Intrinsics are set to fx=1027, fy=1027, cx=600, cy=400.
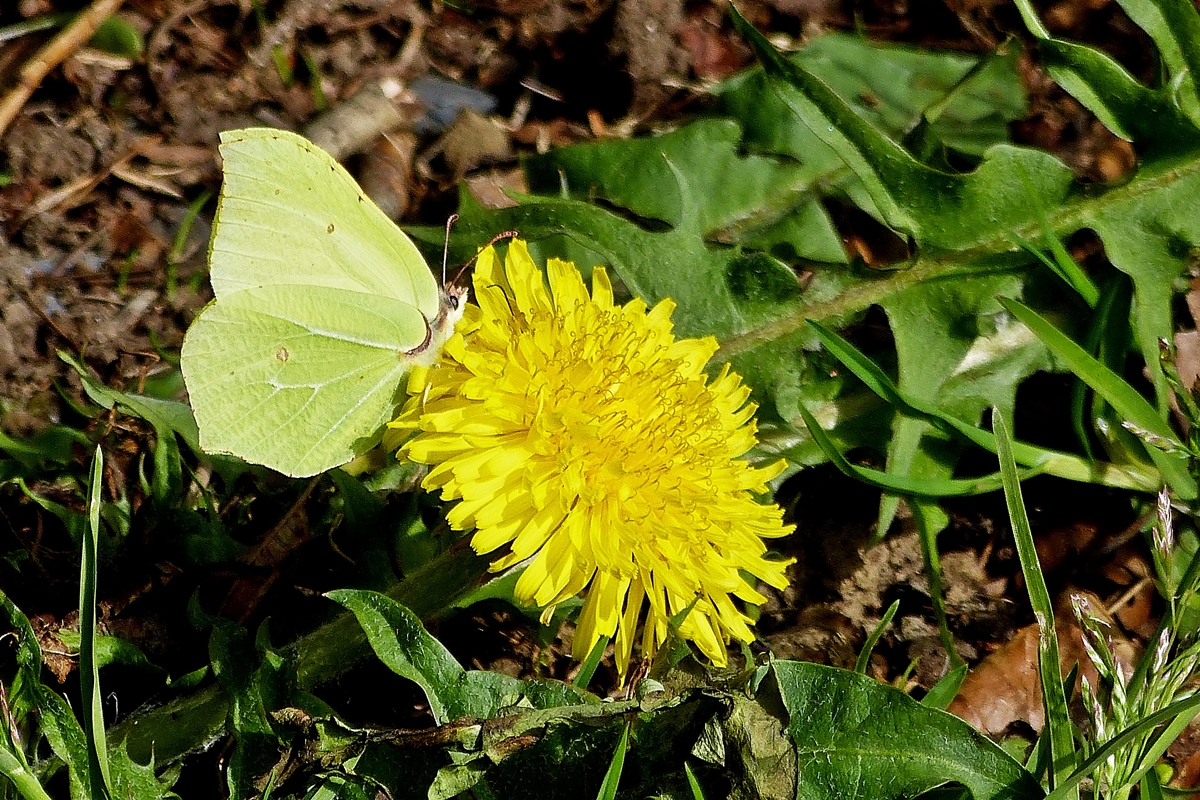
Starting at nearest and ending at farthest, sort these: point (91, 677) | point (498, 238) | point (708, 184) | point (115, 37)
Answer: point (91, 677), point (498, 238), point (708, 184), point (115, 37)

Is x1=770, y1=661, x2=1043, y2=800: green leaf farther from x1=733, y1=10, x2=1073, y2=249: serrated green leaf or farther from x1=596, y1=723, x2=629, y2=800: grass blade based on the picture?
x1=733, y1=10, x2=1073, y2=249: serrated green leaf

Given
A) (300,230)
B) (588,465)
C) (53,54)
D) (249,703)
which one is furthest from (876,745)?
(53,54)

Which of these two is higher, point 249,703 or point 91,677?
point 91,677

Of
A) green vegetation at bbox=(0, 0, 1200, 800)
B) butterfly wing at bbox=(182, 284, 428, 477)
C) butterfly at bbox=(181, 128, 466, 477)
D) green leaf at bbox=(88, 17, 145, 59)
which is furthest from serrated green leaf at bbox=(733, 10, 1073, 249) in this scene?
green leaf at bbox=(88, 17, 145, 59)

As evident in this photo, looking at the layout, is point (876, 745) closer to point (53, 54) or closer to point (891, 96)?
point (891, 96)

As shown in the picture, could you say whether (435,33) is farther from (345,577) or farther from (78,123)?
(345,577)

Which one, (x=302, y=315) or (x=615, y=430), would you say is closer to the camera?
(x=615, y=430)
